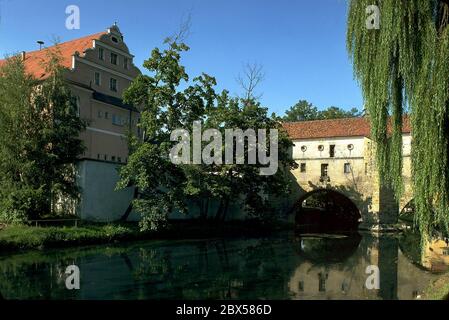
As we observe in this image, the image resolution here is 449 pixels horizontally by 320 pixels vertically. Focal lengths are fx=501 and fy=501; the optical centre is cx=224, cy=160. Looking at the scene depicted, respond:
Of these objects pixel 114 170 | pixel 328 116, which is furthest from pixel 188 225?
pixel 328 116

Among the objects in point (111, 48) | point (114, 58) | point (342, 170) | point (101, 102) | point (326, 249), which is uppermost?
point (111, 48)

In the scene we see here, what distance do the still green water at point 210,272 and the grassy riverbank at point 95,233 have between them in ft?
3.00

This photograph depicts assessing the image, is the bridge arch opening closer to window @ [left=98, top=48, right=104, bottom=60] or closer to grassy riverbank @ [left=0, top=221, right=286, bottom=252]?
grassy riverbank @ [left=0, top=221, right=286, bottom=252]

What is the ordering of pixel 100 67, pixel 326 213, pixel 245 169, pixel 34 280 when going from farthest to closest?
pixel 326 213
pixel 100 67
pixel 245 169
pixel 34 280

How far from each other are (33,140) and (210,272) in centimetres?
1164

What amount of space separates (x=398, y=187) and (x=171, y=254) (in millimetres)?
12289

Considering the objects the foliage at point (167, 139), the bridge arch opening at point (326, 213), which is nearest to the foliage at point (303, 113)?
the bridge arch opening at point (326, 213)

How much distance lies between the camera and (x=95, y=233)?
22.5 metres

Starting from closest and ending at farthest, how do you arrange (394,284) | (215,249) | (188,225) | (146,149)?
(394,284)
(215,249)
(146,149)
(188,225)

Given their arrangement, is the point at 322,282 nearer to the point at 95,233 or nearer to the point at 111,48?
the point at 95,233

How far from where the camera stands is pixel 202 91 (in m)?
27.2

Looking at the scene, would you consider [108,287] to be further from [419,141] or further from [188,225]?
[188,225]

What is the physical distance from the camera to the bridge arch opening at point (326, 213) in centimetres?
4194

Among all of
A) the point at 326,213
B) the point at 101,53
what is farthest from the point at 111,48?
the point at 326,213
